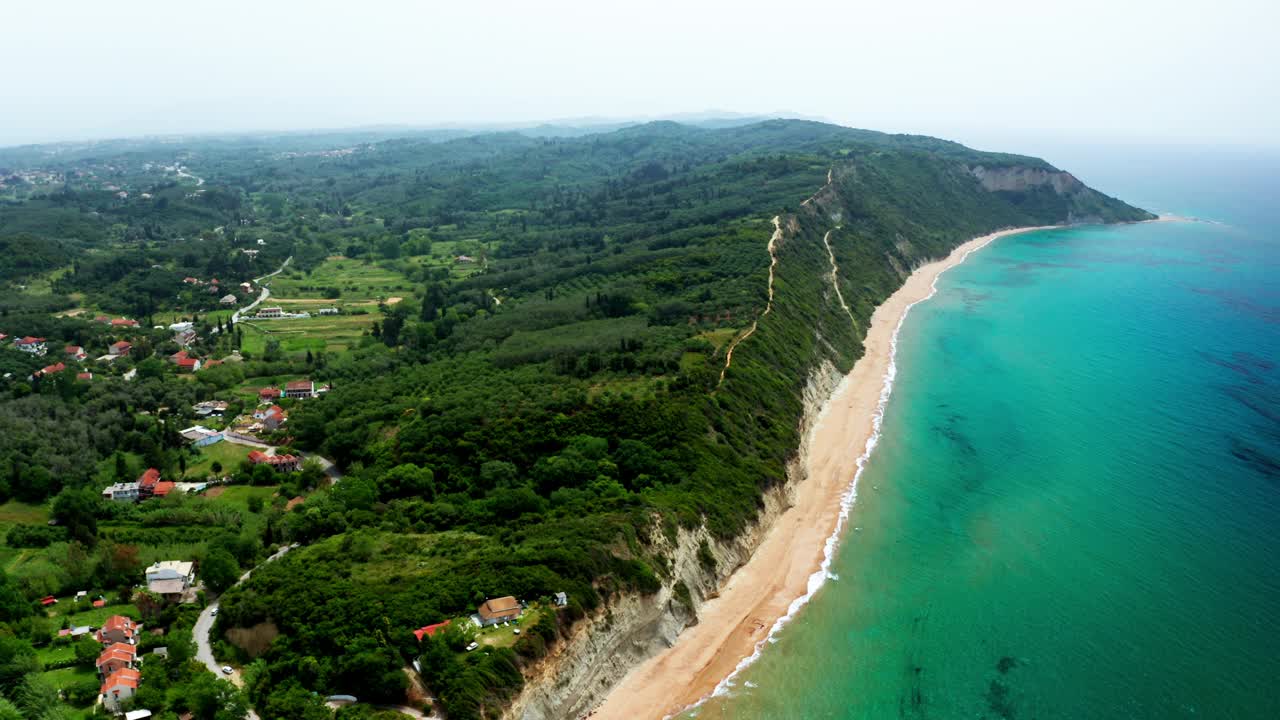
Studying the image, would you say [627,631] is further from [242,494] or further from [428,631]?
[242,494]

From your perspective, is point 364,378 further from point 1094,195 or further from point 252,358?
point 1094,195

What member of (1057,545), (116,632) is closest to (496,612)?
(116,632)

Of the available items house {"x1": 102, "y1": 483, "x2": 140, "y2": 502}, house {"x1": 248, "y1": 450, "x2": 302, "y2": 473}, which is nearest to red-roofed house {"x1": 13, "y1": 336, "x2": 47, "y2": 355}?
house {"x1": 102, "y1": 483, "x2": 140, "y2": 502}

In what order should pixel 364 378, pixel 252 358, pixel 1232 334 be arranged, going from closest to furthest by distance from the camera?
pixel 364 378 → pixel 252 358 → pixel 1232 334

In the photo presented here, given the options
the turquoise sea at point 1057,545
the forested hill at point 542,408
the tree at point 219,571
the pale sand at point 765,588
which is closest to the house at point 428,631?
the forested hill at point 542,408

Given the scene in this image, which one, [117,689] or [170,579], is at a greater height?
[117,689]

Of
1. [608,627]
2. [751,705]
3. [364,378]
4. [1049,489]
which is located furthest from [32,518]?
[1049,489]
